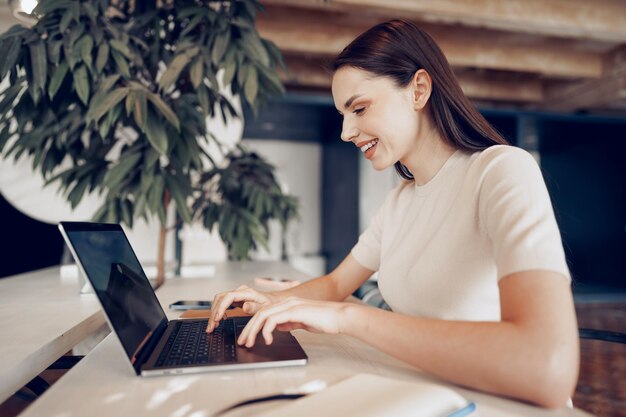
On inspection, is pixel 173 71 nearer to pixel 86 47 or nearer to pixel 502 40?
pixel 86 47

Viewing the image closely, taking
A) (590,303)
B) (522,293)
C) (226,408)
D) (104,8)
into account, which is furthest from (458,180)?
(590,303)

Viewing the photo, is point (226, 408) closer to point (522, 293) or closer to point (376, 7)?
point (522, 293)

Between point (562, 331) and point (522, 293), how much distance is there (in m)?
0.07

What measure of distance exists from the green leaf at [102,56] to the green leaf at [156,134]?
184mm

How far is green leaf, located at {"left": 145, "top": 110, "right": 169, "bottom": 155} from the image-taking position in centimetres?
132

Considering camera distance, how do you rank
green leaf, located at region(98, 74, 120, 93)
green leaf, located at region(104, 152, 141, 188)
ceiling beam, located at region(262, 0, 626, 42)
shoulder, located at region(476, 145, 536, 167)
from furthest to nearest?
ceiling beam, located at region(262, 0, 626, 42), green leaf, located at region(104, 152, 141, 188), green leaf, located at region(98, 74, 120, 93), shoulder, located at region(476, 145, 536, 167)

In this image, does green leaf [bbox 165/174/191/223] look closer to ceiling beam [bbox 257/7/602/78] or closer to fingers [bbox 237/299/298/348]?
fingers [bbox 237/299/298/348]

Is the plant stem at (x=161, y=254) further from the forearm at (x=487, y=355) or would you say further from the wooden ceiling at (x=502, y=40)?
the forearm at (x=487, y=355)

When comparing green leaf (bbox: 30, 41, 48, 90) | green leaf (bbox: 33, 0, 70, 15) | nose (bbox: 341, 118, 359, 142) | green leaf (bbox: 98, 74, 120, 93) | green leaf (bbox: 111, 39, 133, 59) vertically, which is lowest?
nose (bbox: 341, 118, 359, 142)

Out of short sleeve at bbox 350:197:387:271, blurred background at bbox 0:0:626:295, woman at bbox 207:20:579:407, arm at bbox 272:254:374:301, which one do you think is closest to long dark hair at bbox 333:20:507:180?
woman at bbox 207:20:579:407

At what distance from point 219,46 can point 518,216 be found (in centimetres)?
115

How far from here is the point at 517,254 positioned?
626 mm

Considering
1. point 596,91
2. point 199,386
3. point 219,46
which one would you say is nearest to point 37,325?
point 199,386

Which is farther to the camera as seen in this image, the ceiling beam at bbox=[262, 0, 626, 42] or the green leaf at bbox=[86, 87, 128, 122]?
the ceiling beam at bbox=[262, 0, 626, 42]
